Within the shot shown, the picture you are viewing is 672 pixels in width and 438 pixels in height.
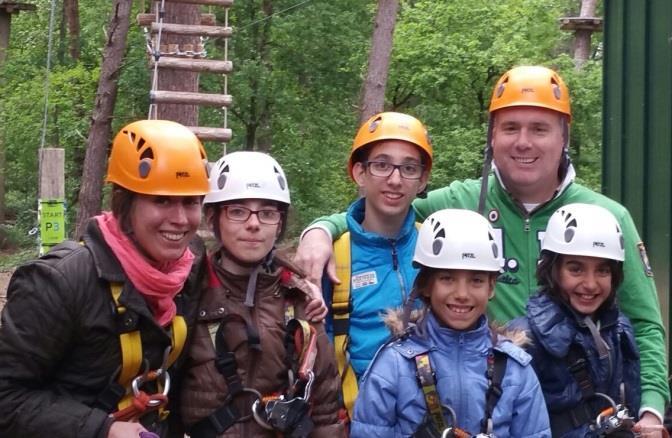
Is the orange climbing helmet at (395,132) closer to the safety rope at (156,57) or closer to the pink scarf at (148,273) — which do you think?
the pink scarf at (148,273)

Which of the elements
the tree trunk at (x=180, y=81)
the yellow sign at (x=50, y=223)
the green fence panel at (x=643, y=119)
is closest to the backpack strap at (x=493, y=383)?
the green fence panel at (x=643, y=119)

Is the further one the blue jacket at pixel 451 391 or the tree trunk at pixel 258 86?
the tree trunk at pixel 258 86

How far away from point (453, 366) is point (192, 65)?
8516 millimetres

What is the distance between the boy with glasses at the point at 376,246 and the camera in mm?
4484

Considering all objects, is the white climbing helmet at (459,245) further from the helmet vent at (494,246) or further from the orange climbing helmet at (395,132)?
the orange climbing helmet at (395,132)

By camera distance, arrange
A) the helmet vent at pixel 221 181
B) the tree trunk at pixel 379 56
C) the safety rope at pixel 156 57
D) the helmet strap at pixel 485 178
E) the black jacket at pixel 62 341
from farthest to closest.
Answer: the tree trunk at pixel 379 56
the safety rope at pixel 156 57
the helmet strap at pixel 485 178
the helmet vent at pixel 221 181
the black jacket at pixel 62 341

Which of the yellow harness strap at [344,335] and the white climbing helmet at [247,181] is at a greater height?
the white climbing helmet at [247,181]

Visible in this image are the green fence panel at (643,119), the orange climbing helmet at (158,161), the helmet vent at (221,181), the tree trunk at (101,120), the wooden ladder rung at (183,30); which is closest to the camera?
the orange climbing helmet at (158,161)

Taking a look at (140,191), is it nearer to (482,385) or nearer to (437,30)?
(482,385)

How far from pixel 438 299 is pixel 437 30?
72.8ft

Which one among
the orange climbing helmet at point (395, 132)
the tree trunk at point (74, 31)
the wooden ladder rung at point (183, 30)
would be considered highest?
the tree trunk at point (74, 31)

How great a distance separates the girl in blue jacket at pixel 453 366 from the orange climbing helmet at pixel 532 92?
72 cm

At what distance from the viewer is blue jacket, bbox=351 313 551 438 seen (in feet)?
12.9

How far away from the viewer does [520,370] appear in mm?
4004
